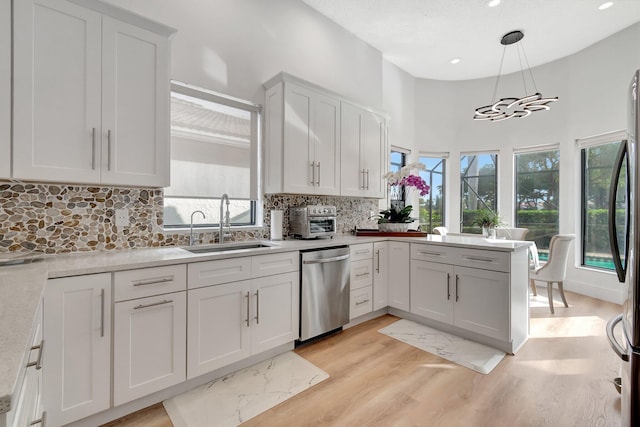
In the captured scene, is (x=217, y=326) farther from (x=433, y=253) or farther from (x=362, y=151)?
(x=362, y=151)

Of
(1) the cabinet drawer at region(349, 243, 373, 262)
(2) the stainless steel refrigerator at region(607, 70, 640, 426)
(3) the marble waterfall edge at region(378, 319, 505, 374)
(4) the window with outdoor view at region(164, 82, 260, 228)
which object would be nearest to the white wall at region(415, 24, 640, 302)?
(3) the marble waterfall edge at region(378, 319, 505, 374)

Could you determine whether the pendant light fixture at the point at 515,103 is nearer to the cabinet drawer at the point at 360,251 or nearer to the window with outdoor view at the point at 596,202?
the window with outdoor view at the point at 596,202

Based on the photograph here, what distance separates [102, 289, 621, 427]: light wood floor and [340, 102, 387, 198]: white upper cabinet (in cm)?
172

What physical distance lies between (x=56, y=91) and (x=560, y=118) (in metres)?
6.27

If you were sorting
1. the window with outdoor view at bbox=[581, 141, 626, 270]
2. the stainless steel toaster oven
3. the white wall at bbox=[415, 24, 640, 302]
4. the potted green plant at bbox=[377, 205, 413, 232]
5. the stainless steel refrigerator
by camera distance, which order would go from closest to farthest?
the stainless steel refrigerator
the stainless steel toaster oven
the potted green plant at bbox=[377, 205, 413, 232]
the white wall at bbox=[415, 24, 640, 302]
the window with outdoor view at bbox=[581, 141, 626, 270]

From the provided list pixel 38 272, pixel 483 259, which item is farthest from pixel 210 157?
pixel 483 259

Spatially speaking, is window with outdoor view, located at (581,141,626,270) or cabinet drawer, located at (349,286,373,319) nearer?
cabinet drawer, located at (349,286,373,319)

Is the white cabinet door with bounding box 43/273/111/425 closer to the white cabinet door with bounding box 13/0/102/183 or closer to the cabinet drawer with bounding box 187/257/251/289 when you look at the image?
the cabinet drawer with bounding box 187/257/251/289

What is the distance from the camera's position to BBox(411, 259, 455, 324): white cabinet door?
2861mm

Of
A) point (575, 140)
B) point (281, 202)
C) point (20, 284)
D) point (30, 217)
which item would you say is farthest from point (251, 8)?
point (575, 140)

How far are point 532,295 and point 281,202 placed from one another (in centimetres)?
390

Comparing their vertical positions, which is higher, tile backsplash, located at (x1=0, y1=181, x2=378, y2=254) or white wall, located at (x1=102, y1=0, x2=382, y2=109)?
white wall, located at (x1=102, y1=0, x2=382, y2=109)

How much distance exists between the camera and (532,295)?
4.29 meters

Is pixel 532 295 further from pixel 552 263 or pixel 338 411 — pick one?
pixel 338 411
